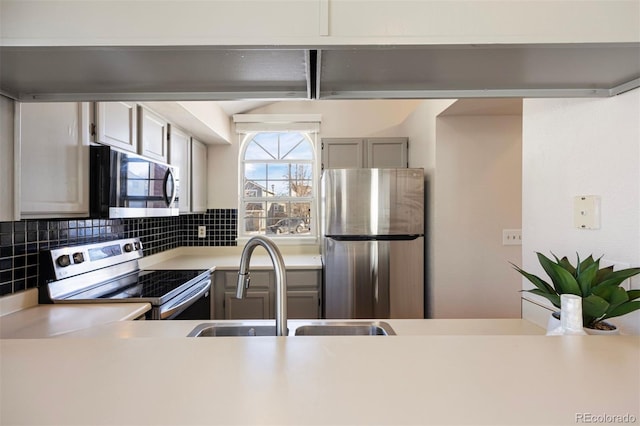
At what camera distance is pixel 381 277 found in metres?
2.39

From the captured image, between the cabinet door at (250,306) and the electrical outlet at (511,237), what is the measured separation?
1.92 metres

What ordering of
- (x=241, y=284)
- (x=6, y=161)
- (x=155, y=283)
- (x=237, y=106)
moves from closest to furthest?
(x=241, y=284), (x=6, y=161), (x=155, y=283), (x=237, y=106)

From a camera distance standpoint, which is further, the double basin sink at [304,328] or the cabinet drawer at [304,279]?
the cabinet drawer at [304,279]

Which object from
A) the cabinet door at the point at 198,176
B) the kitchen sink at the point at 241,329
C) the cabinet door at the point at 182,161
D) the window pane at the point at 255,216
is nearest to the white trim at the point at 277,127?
the cabinet door at the point at 198,176

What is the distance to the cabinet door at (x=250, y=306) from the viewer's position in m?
2.61

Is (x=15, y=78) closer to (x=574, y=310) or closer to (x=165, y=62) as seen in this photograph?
(x=165, y=62)

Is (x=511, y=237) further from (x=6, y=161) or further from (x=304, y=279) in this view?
(x=6, y=161)

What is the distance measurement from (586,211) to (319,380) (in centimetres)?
102

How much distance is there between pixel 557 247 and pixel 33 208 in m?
2.04

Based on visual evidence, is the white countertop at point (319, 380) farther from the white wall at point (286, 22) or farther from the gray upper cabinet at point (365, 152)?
the gray upper cabinet at point (365, 152)

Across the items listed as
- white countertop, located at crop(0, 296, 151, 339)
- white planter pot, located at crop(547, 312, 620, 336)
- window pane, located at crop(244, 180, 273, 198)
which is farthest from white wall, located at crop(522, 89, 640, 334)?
window pane, located at crop(244, 180, 273, 198)

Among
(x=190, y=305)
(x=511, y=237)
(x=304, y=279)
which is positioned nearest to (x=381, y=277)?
(x=304, y=279)

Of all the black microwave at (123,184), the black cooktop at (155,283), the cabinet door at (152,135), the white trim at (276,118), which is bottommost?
the black cooktop at (155,283)

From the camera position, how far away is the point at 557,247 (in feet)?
3.67
